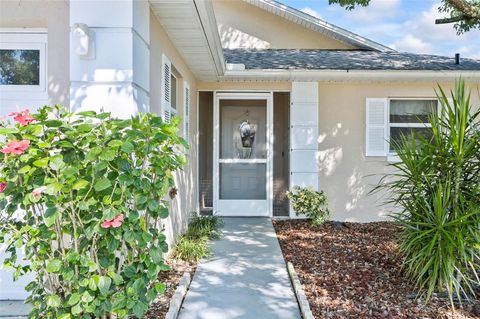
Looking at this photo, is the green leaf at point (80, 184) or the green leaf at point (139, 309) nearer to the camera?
the green leaf at point (80, 184)

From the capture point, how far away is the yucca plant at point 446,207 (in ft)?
11.9

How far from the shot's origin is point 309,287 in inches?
163

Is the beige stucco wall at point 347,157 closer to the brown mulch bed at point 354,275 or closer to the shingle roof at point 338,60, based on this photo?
the shingle roof at point 338,60

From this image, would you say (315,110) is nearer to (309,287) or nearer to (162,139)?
(309,287)

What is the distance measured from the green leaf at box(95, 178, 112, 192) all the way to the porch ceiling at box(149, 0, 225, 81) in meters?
2.17

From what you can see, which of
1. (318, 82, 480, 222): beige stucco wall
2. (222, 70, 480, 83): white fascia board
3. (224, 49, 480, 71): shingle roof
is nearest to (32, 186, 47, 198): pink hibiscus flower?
(222, 70, 480, 83): white fascia board

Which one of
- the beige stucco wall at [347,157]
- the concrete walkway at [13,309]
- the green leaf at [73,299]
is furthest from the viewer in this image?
the beige stucco wall at [347,157]

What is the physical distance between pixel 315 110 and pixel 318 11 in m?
10.8

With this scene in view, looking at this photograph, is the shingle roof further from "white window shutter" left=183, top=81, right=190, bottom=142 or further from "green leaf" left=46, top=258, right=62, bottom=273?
"green leaf" left=46, top=258, right=62, bottom=273

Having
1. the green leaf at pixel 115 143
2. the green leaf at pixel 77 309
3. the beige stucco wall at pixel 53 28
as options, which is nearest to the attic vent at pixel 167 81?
the beige stucco wall at pixel 53 28

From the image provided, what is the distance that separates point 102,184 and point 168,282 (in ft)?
7.52

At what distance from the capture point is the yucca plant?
11.9 ft

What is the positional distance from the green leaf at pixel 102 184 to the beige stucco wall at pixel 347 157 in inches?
242

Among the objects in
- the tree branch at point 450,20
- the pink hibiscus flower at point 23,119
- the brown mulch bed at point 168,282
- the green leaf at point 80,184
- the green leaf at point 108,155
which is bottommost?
the brown mulch bed at point 168,282
